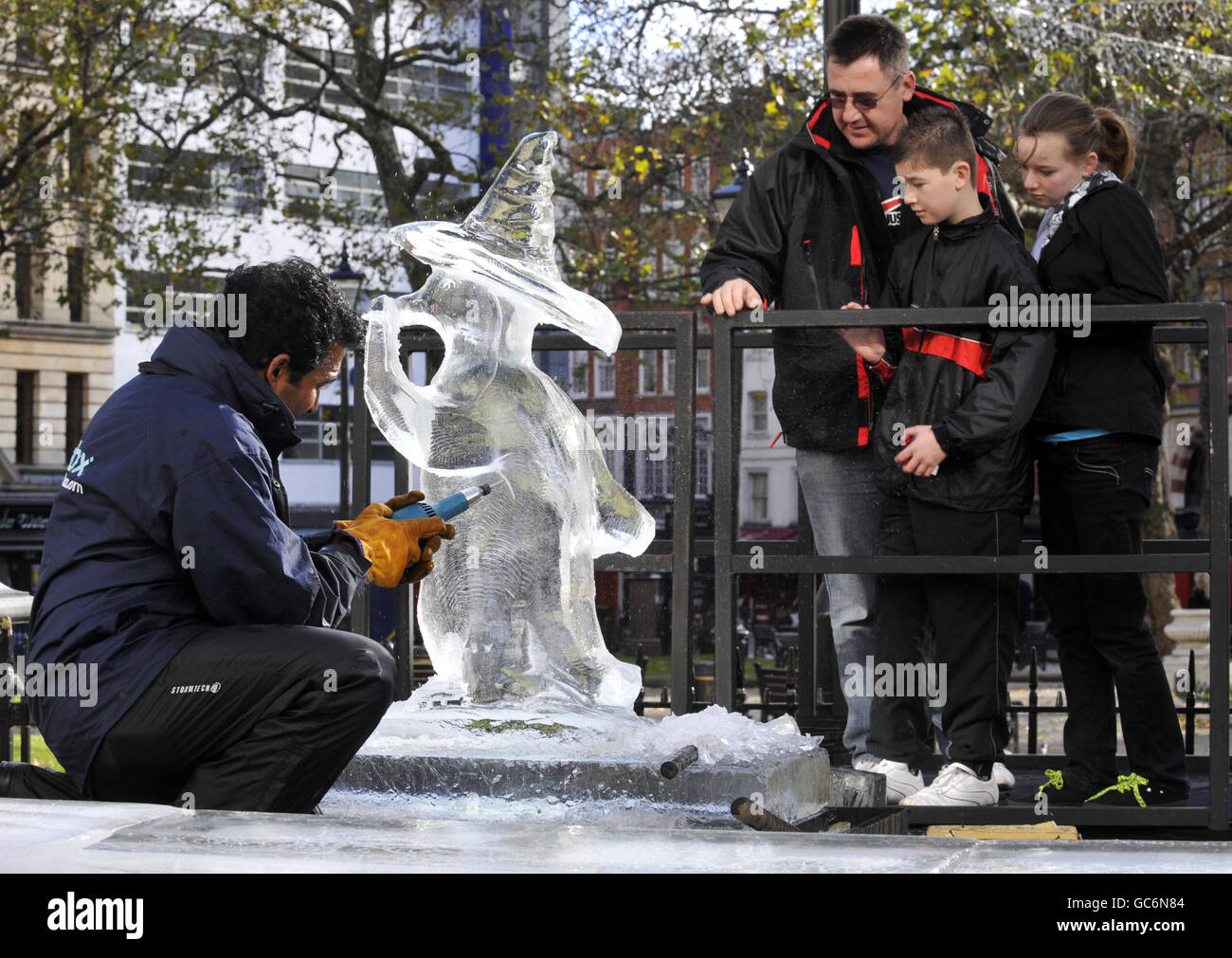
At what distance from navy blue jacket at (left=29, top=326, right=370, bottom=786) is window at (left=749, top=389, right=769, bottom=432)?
6.80ft

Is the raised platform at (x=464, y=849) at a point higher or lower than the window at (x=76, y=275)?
lower

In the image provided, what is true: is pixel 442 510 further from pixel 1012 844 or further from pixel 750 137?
pixel 750 137

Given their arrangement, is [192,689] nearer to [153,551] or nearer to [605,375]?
[153,551]

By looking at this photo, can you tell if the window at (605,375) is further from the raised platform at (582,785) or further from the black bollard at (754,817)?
the black bollard at (754,817)

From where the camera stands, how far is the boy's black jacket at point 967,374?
4555mm

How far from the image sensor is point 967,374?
4719mm

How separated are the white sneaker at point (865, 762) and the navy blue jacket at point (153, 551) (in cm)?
201

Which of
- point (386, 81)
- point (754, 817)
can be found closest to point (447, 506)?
point (754, 817)

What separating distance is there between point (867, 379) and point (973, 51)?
11.2 m

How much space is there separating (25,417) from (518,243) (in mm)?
36970

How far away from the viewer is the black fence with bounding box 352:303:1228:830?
15.3 feet

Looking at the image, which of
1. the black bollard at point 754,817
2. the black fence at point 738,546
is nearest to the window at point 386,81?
the black fence at point 738,546

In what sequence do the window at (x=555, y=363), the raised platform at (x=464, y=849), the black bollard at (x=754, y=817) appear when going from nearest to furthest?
1. the raised platform at (x=464, y=849)
2. the black bollard at (x=754, y=817)
3. the window at (x=555, y=363)
